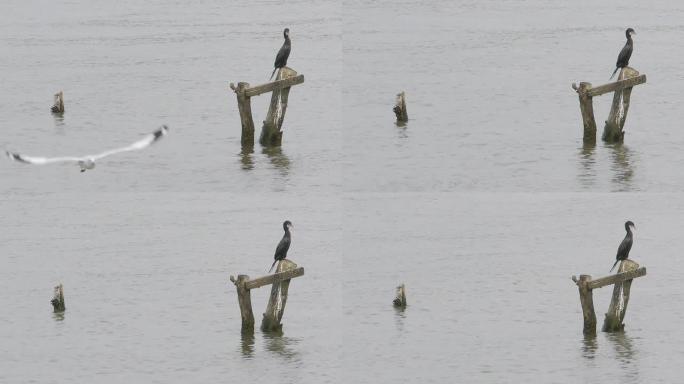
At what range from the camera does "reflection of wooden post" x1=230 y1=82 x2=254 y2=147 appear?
150 feet

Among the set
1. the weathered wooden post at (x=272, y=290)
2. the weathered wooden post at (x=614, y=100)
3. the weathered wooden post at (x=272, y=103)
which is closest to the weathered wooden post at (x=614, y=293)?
the weathered wooden post at (x=614, y=100)

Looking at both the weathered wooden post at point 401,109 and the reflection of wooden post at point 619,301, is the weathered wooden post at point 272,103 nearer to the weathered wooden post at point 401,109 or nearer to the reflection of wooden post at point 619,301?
the weathered wooden post at point 401,109

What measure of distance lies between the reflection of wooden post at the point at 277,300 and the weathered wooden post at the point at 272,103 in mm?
6361

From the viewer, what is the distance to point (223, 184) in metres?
49.5

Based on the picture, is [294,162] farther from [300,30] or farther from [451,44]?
[300,30]

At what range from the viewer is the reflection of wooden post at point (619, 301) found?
39625mm

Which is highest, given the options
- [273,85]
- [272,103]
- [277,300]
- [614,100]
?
[273,85]

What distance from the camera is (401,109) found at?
2288 inches

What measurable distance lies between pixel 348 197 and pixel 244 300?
3905cm

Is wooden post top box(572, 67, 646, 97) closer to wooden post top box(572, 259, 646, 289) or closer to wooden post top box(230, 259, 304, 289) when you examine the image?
wooden post top box(572, 259, 646, 289)

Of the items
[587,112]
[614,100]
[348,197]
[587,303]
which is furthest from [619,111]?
[348,197]

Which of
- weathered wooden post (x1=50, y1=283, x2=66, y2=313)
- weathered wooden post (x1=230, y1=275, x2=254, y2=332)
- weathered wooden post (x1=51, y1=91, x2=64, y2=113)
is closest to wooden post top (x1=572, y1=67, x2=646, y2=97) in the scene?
weathered wooden post (x1=230, y1=275, x2=254, y2=332)

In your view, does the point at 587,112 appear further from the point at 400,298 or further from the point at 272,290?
the point at 272,290

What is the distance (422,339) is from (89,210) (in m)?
34.0
